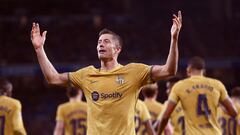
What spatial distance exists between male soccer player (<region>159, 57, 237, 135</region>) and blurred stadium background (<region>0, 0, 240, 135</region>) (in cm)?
1496

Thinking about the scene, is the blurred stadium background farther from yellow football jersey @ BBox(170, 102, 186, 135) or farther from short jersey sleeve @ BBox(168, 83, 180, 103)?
short jersey sleeve @ BBox(168, 83, 180, 103)

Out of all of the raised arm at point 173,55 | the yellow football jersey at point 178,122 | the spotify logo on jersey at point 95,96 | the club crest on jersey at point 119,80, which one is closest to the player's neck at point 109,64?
the club crest on jersey at point 119,80

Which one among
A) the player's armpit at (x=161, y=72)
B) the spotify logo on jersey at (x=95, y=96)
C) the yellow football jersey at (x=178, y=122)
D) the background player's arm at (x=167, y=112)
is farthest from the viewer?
the yellow football jersey at (x=178, y=122)

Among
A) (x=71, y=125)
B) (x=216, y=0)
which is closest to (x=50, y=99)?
(x=216, y=0)

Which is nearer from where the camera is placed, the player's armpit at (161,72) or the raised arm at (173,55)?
the raised arm at (173,55)

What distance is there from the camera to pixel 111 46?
18.7 ft

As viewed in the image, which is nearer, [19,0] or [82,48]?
[82,48]

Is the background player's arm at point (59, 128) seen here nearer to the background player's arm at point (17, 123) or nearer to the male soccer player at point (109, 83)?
the background player's arm at point (17, 123)

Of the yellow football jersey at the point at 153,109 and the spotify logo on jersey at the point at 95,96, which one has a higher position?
the spotify logo on jersey at the point at 95,96

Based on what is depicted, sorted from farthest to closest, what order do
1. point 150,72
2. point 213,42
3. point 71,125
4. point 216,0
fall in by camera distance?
point 216,0 → point 213,42 → point 71,125 → point 150,72

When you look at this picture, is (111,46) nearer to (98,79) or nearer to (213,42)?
(98,79)

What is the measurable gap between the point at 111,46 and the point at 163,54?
21055mm

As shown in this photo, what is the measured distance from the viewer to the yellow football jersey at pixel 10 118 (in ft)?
27.0

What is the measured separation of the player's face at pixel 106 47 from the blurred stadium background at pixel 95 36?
17.4 meters
